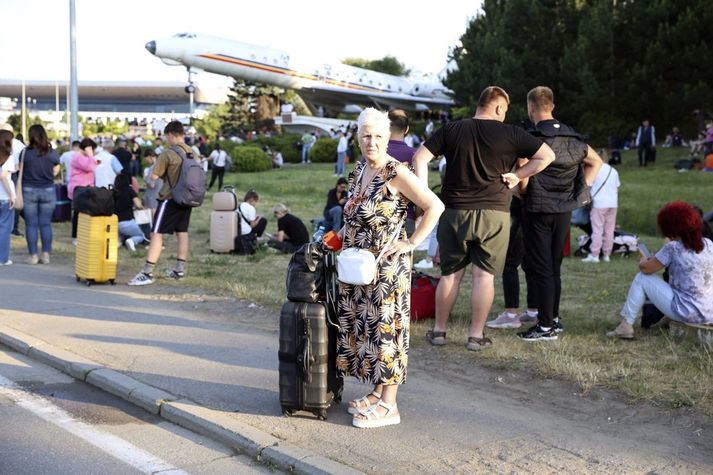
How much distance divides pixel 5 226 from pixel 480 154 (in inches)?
314

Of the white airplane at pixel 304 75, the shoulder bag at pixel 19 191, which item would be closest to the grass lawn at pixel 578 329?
the shoulder bag at pixel 19 191

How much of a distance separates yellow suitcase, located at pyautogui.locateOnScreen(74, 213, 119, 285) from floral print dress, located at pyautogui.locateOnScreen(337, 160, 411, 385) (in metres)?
5.95

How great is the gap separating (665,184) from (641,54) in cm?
1058

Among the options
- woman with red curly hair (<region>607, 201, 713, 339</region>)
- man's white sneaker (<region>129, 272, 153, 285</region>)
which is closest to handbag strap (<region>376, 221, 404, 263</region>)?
woman with red curly hair (<region>607, 201, 713, 339</region>)

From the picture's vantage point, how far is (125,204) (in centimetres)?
1422

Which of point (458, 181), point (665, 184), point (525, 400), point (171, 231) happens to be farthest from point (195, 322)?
point (665, 184)

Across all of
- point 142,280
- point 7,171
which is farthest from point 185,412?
point 7,171

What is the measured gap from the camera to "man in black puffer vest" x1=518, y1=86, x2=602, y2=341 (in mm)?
7266

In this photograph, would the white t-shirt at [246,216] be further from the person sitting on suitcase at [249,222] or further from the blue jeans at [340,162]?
the blue jeans at [340,162]

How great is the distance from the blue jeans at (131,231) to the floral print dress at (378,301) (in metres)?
9.52

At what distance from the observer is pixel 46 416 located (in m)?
5.51

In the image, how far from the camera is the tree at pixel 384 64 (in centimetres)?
11731

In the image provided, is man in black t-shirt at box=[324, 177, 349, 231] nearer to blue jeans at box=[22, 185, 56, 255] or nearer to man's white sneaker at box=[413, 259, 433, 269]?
man's white sneaker at box=[413, 259, 433, 269]

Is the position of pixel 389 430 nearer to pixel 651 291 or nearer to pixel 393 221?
pixel 393 221
